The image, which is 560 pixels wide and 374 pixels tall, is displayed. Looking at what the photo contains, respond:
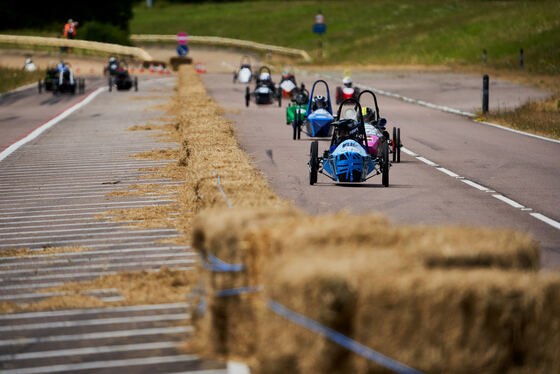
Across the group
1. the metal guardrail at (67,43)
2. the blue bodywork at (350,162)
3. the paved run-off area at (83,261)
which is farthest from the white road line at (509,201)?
the metal guardrail at (67,43)

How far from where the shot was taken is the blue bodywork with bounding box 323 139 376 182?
1482 cm

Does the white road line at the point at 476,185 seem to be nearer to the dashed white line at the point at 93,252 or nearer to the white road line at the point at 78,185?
the white road line at the point at 78,185

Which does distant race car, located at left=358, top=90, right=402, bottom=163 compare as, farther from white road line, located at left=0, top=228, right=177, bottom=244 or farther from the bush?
the bush

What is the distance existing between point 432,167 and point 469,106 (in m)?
17.0

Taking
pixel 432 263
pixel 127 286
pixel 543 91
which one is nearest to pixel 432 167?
pixel 127 286

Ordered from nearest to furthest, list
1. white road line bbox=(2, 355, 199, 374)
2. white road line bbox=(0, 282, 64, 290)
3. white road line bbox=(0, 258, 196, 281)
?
1. white road line bbox=(2, 355, 199, 374)
2. white road line bbox=(0, 282, 64, 290)
3. white road line bbox=(0, 258, 196, 281)

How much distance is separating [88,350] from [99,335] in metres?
0.35

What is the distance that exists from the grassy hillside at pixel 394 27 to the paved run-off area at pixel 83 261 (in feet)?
123

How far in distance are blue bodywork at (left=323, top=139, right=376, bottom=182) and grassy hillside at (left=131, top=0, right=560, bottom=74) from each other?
122 feet

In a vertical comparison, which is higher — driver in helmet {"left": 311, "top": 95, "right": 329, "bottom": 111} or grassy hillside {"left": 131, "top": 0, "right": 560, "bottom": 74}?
grassy hillside {"left": 131, "top": 0, "right": 560, "bottom": 74}

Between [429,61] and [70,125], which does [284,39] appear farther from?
[70,125]

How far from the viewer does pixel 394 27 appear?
92.4 meters

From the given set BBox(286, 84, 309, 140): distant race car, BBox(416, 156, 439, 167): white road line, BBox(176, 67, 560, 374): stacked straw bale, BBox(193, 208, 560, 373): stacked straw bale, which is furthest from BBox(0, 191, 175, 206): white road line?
BBox(193, 208, 560, 373): stacked straw bale

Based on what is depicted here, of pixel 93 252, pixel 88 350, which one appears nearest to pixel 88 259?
pixel 93 252
